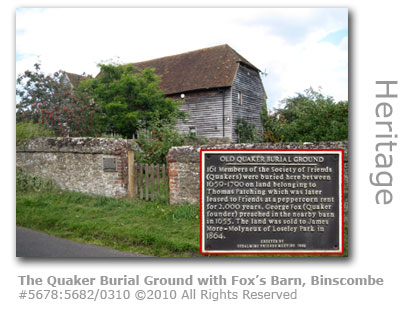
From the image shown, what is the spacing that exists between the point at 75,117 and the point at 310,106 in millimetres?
8475

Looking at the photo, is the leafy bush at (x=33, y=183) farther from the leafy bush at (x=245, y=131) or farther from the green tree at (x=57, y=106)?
the leafy bush at (x=245, y=131)

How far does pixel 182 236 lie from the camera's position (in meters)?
4.86

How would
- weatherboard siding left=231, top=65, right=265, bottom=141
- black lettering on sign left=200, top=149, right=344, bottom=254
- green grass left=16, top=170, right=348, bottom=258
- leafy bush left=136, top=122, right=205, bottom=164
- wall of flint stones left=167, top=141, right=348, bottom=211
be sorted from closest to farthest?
black lettering on sign left=200, top=149, right=344, bottom=254
green grass left=16, top=170, right=348, bottom=258
wall of flint stones left=167, top=141, right=348, bottom=211
leafy bush left=136, top=122, right=205, bottom=164
weatherboard siding left=231, top=65, right=265, bottom=141

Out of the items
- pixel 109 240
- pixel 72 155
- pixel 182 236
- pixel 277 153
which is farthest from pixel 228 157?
pixel 72 155

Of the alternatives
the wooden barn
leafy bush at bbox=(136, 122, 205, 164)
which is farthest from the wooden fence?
the wooden barn

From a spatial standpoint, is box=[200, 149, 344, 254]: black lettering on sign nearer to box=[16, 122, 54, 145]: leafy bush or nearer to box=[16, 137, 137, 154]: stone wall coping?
box=[16, 137, 137, 154]: stone wall coping

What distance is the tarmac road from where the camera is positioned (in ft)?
14.5

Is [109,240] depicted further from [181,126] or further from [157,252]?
[181,126]

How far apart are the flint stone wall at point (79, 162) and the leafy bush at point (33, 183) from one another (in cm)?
14

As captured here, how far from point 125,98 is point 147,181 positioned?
244 inches

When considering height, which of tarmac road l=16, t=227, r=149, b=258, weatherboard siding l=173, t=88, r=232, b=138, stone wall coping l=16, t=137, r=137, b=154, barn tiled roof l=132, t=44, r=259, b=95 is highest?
barn tiled roof l=132, t=44, r=259, b=95

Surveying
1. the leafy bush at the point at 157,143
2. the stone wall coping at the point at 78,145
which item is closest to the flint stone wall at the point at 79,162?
the stone wall coping at the point at 78,145

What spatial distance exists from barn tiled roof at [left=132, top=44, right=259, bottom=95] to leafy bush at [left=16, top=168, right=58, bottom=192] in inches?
359

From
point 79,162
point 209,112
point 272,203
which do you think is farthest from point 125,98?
point 272,203
